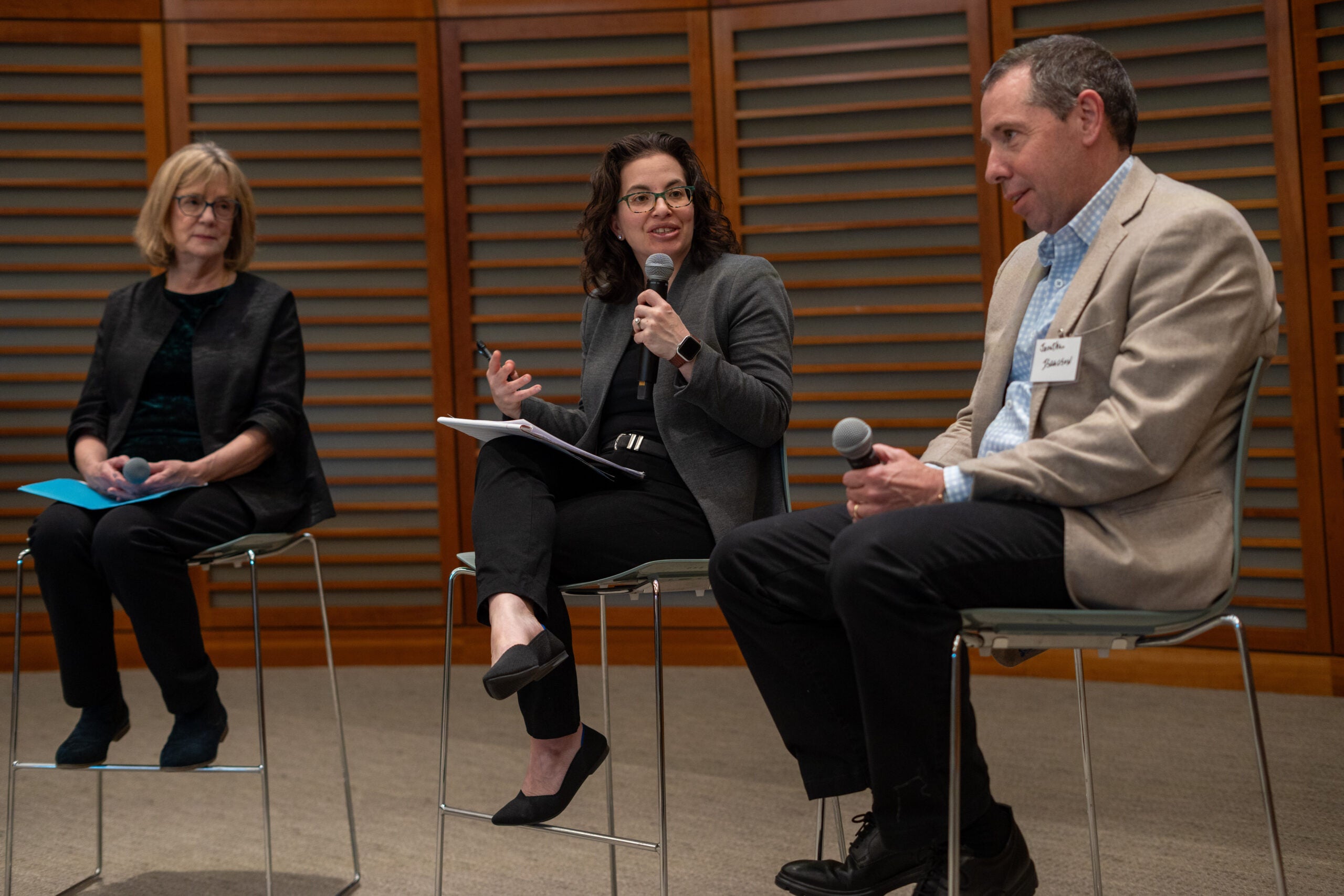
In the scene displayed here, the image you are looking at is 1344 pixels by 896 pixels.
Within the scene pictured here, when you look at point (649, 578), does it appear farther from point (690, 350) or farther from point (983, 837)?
point (983, 837)

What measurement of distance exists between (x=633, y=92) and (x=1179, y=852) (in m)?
2.89

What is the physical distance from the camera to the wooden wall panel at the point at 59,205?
4.15 meters

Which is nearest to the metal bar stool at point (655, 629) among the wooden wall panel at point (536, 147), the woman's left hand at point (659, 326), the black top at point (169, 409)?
the woman's left hand at point (659, 326)

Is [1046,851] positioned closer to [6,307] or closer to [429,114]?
[429,114]

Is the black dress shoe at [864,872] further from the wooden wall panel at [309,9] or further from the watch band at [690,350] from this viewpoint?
the wooden wall panel at [309,9]

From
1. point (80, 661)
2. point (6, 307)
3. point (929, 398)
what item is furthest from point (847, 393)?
point (6, 307)

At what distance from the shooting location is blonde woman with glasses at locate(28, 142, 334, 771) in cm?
231

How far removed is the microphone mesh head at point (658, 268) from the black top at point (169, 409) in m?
1.12

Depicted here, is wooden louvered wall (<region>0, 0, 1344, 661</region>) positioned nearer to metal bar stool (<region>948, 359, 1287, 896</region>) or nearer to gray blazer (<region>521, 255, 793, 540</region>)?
gray blazer (<region>521, 255, 793, 540</region>)

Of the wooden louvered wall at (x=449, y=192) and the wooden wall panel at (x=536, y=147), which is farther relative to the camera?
the wooden wall panel at (x=536, y=147)

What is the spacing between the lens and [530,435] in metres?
2.02

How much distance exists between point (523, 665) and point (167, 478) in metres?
1.05

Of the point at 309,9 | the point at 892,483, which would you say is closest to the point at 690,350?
the point at 892,483

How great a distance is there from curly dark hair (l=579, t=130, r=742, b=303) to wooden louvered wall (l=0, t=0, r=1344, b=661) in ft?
5.23
